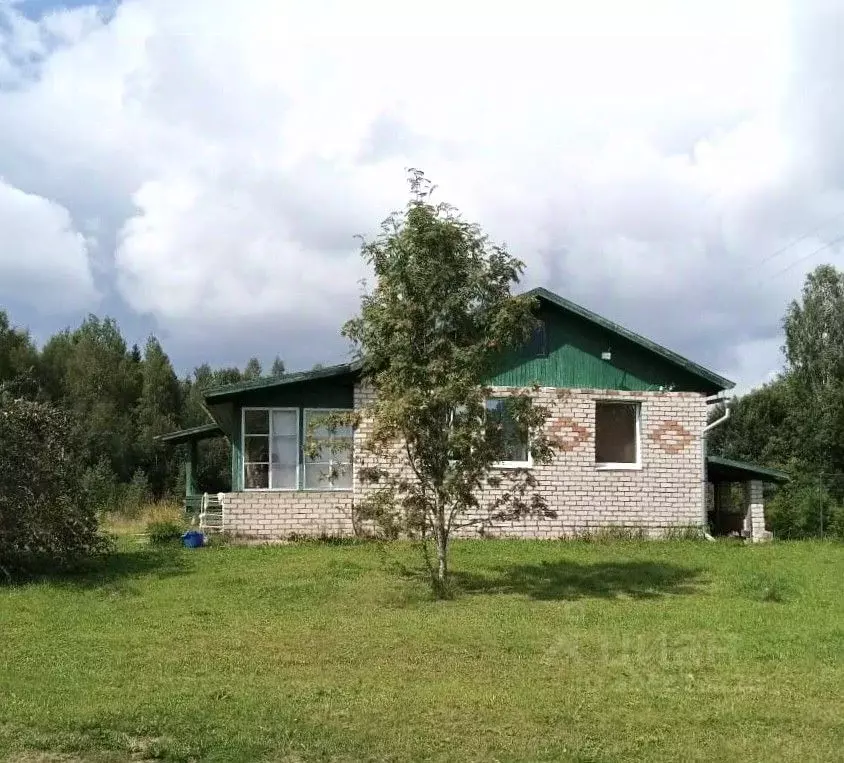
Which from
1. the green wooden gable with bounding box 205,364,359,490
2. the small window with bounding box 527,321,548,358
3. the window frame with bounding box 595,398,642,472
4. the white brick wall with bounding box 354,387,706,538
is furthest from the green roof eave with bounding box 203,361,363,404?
the window frame with bounding box 595,398,642,472

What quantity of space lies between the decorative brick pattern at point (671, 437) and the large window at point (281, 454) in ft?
20.6

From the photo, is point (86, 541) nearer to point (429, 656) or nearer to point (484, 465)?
point (484, 465)

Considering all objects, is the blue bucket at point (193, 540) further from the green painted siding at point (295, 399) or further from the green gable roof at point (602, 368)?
the green gable roof at point (602, 368)

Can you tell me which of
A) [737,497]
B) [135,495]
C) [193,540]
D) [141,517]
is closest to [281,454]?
[193,540]

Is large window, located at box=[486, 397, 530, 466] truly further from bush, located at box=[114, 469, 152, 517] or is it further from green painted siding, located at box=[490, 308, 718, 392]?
bush, located at box=[114, 469, 152, 517]

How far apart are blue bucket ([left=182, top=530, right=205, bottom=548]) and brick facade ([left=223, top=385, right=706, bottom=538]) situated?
65 cm

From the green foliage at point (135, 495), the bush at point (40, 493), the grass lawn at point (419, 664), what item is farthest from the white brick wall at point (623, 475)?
the green foliage at point (135, 495)

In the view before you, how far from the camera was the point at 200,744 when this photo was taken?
6086mm

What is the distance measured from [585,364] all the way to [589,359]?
138mm

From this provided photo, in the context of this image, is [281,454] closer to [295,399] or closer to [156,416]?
[295,399]

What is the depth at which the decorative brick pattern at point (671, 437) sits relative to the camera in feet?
65.3

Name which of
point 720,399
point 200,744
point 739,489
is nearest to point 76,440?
point 200,744

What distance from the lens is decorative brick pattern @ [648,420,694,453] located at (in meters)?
19.9

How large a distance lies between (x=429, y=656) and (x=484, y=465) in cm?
345
